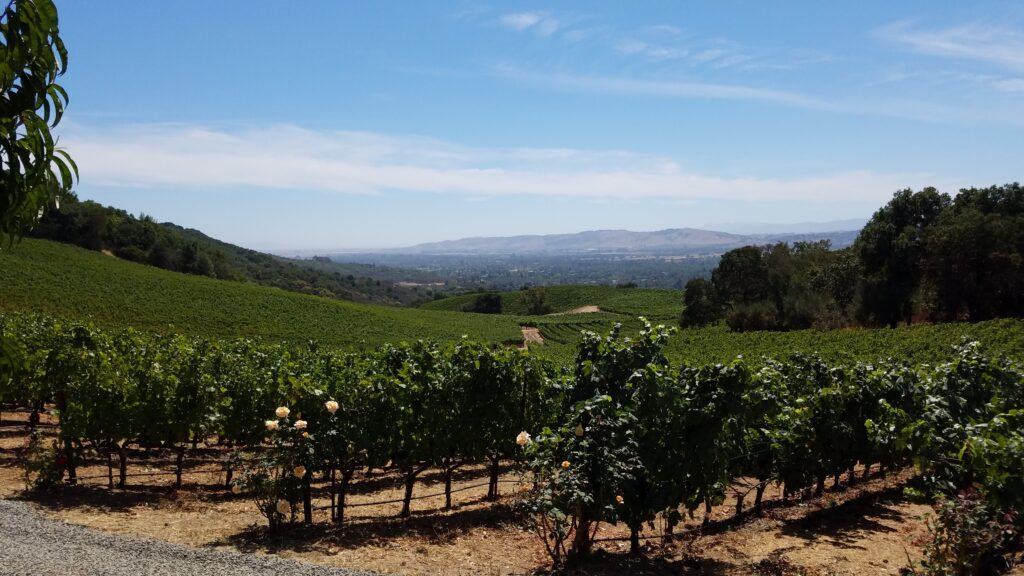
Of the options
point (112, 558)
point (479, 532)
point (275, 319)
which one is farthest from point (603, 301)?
point (112, 558)

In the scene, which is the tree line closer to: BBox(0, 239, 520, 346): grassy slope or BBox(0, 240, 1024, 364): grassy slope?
BBox(0, 240, 1024, 364): grassy slope

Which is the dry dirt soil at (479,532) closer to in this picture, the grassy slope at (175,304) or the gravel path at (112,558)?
the gravel path at (112,558)

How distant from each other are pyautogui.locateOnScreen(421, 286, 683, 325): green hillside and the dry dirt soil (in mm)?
94458

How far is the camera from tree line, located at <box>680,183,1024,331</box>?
145 feet

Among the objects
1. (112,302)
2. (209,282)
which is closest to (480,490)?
(112,302)

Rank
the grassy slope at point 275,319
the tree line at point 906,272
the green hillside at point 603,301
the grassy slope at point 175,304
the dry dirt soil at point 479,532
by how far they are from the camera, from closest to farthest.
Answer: the dry dirt soil at point 479,532, the grassy slope at point 275,319, the tree line at point 906,272, the grassy slope at point 175,304, the green hillside at point 603,301

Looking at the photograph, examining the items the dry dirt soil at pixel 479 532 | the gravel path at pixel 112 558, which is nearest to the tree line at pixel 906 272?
the dry dirt soil at pixel 479 532

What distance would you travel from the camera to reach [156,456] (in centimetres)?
1656

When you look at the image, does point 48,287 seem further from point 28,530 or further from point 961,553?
point 961,553

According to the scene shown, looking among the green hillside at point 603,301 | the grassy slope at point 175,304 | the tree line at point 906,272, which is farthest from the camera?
the green hillside at point 603,301

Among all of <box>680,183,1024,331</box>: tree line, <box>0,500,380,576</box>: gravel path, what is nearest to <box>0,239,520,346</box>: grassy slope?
<box>680,183,1024,331</box>: tree line

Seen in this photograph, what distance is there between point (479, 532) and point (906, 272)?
56.0 meters

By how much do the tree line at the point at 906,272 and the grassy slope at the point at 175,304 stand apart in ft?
109

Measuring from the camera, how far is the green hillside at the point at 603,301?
374 ft
